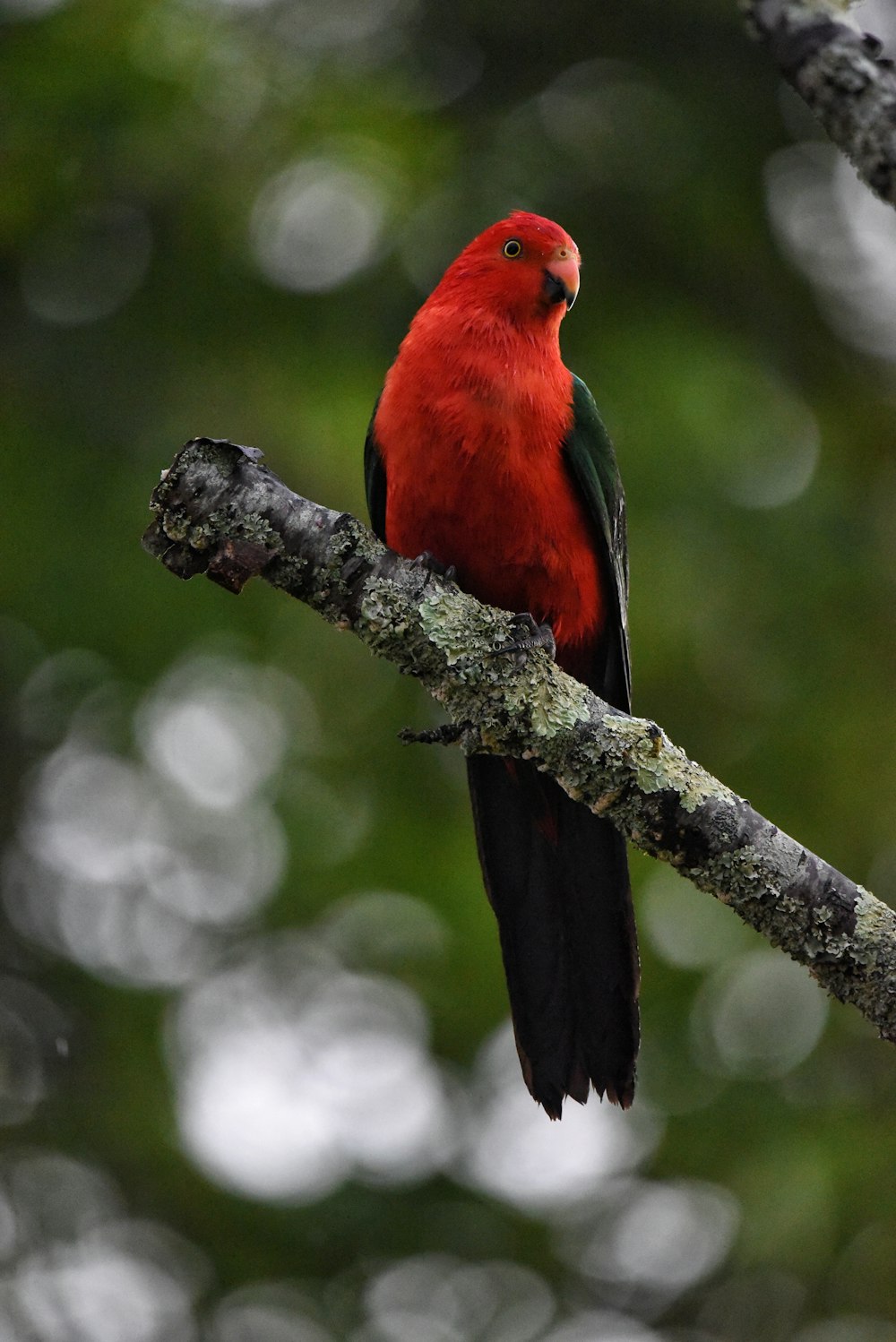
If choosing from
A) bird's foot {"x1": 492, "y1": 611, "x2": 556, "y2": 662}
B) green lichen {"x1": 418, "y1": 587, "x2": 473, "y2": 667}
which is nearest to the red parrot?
bird's foot {"x1": 492, "y1": 611, "x2": 556, "y2": 662}

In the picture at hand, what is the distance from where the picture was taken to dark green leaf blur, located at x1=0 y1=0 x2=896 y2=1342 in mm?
5422

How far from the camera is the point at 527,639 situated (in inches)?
134

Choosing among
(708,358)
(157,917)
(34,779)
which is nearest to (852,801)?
(708,358)

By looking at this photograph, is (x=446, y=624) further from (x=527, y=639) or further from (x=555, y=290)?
(x=555, y=290)

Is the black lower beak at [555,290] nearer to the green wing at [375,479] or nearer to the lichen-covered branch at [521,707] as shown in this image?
the green wing at [375,479]

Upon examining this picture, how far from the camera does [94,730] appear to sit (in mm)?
5867

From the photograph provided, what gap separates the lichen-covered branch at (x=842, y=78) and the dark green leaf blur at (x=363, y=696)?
111 inches

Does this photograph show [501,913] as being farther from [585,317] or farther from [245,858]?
[585,317]

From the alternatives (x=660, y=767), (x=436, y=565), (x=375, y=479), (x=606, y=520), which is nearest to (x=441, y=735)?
(x=660, y=767)

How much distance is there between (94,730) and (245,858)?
0.82 metres

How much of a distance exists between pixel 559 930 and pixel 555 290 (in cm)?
198

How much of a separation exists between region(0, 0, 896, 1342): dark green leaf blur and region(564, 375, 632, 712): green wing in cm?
118

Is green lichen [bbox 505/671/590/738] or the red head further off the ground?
the red head

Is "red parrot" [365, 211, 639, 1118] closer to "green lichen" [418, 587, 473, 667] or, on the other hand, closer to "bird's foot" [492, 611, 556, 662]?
"bird's foot" [492, 611, 556, 662]
